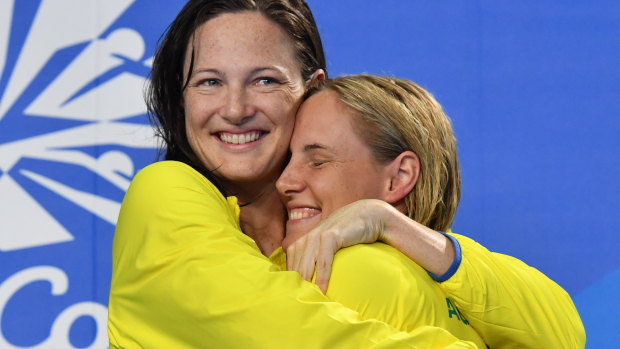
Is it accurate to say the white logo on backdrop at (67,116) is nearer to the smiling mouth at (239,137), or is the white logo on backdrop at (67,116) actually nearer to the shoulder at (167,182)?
the smiling mouth at (239,137)

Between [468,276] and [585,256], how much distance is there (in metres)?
1.22

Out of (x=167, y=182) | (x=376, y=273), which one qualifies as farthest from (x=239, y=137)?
(x=376, y=273)

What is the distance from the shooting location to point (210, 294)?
118cm

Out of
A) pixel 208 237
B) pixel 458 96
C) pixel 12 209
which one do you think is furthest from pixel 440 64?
pixel 208 237

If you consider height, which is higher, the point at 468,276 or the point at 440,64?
the point at 440,64

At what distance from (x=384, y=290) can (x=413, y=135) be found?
0.35m

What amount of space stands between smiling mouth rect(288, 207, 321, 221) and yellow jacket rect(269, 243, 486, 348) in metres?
0.27

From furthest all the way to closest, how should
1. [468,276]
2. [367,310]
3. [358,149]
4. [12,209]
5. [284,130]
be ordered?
[12,209]
[284,130]
[358,149]
[468,276]
[367,310]

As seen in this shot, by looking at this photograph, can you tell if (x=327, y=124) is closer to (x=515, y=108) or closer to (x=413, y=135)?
(x=413, y=135)

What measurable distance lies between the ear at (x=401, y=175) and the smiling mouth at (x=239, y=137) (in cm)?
27

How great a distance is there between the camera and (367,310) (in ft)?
3.80

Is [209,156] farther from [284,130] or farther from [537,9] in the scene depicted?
[537,9]

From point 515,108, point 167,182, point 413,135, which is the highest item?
point 515,108

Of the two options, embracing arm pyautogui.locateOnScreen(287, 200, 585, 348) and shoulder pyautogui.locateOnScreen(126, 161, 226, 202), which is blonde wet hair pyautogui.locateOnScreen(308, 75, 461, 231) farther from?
shoulder pyautogui.locateOnScreen(126, 161, 226, 202)
